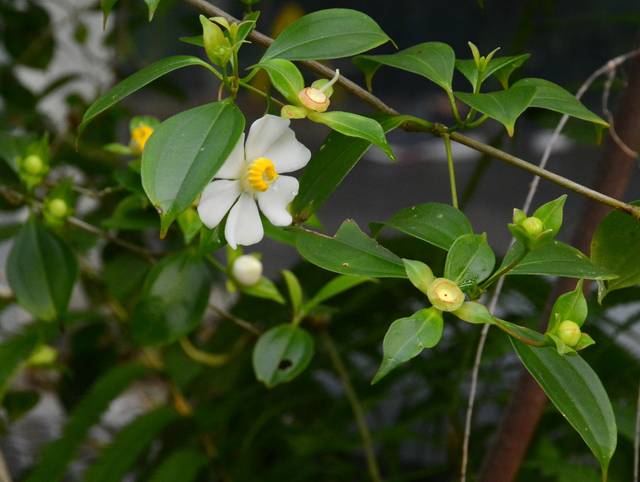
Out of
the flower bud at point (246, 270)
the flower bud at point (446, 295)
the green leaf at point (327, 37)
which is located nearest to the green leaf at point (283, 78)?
the green leaf at point (327, 37)

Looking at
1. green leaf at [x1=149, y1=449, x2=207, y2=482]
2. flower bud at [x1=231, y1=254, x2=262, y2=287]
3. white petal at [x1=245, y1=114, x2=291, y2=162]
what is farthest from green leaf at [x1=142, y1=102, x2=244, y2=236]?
green leaf at [x1=149, y1=449, x2=207, y2=482]

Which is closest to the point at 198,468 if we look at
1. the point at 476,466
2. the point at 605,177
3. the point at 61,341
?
the point at 476,466

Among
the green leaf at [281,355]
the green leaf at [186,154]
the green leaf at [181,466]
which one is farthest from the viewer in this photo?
the green leaf at [181,466]

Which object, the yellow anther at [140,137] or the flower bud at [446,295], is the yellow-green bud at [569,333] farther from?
the yellow anther at [140,137]

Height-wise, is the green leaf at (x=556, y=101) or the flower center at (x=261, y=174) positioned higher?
the green leaf at (x=556, y=101)

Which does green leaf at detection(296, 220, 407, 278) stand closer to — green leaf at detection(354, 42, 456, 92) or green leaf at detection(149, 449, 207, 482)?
green leaf at detection(354, 42, 456, 92)

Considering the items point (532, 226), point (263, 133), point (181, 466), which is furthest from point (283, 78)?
point (181, 466)
